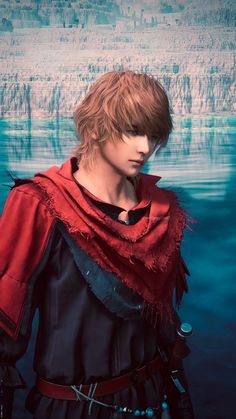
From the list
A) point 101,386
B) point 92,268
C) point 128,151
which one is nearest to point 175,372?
point 101,386

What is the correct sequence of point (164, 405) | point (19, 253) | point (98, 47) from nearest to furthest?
point (19, 253), point (164, 405), point (98, 47)

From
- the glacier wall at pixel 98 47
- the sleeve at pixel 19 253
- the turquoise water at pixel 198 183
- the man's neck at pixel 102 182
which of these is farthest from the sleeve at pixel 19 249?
the glacier wall at pixel 98 47

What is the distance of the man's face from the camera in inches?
34.8

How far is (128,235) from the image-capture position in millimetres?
921

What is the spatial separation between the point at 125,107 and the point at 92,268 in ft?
0.83

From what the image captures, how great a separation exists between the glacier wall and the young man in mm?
1379

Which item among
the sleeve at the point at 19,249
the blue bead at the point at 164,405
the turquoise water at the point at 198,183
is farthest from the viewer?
the turquoise water at the point at 198,183

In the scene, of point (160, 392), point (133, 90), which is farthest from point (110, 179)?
point (160, 392)

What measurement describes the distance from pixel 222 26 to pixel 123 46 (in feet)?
1.35

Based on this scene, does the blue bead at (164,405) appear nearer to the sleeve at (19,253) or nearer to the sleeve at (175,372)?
the sleeve at (175,372)

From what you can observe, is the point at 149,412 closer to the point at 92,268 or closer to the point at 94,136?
the point at 92,268

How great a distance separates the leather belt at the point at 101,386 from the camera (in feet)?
3.00

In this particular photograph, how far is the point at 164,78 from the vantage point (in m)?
2.33

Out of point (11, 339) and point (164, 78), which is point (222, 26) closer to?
point (164, 78)
